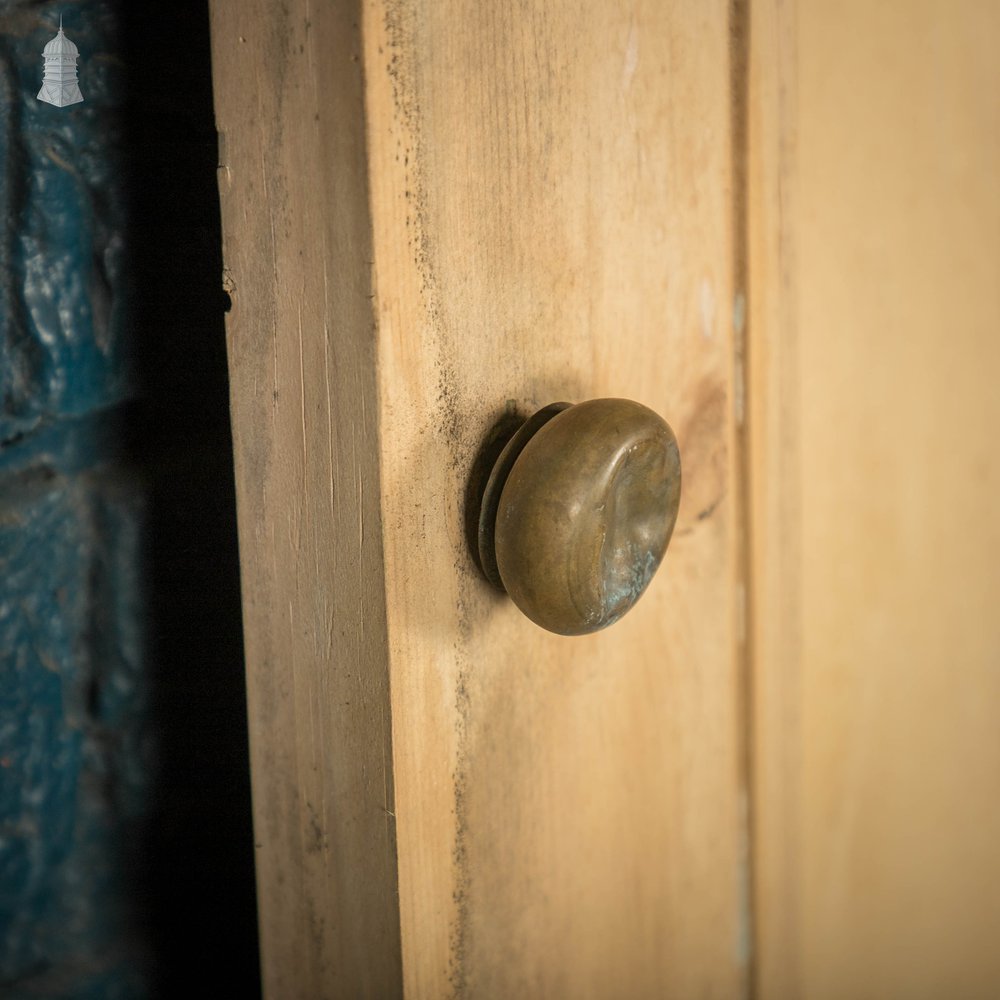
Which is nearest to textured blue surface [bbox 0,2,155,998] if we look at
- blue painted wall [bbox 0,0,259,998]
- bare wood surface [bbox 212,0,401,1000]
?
blue painted wall [bbox 0,0,259,998]

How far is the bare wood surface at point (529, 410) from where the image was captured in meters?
0.31

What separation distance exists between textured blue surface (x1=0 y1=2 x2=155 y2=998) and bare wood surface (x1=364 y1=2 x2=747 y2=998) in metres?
0.22

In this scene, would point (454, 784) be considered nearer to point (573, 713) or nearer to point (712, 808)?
point (573, 713)

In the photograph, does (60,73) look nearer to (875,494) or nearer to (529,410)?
(529,410)

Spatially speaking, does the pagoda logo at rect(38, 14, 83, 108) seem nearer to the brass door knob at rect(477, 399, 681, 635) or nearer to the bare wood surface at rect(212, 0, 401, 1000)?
the bare wood surface at rect(212, 0, 401, 1000)

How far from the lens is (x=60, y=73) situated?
44cm

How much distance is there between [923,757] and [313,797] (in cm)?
41

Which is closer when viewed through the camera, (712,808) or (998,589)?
(712,808)

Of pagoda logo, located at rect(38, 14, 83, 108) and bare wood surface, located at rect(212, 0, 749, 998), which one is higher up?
pagoda logo, located at rect(38, 14, 83, 108)

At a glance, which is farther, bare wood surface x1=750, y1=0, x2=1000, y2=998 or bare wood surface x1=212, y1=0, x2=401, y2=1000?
bare wood surface x1=750, y1=0, x2=1000, y2=998

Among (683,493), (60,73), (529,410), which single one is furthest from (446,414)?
(60,73)

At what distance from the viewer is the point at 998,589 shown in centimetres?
60

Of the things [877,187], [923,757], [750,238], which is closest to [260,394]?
[750,238]

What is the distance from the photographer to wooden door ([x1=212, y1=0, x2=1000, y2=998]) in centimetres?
→ 31
